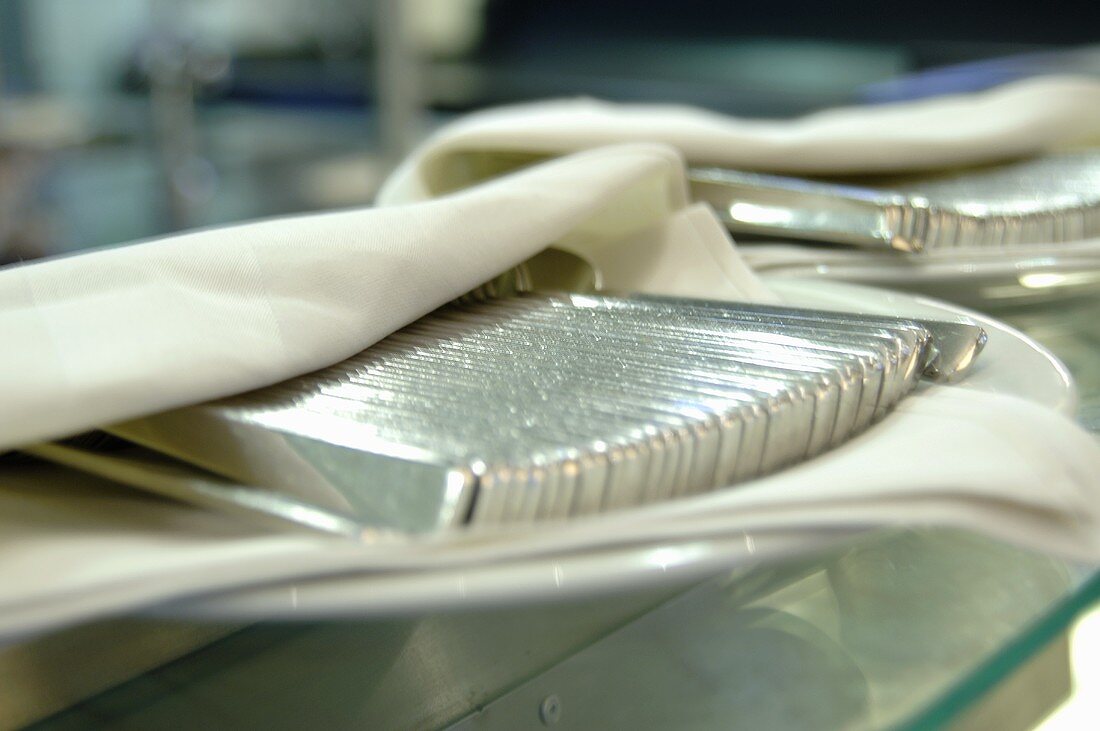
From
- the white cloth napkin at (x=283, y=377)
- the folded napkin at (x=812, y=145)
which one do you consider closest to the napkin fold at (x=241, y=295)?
the white cloth napkin at (x=283, y=377)

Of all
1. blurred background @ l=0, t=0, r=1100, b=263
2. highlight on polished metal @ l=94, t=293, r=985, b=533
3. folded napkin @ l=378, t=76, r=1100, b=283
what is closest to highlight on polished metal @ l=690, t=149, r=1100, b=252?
folded napkin @ l=378, t=76, r=1100, b=283

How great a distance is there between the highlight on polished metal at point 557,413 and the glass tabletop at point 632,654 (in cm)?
3

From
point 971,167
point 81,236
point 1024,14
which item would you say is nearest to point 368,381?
point 971,167

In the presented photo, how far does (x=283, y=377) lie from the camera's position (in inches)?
9.5

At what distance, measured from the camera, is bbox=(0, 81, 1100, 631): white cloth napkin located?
18 cm

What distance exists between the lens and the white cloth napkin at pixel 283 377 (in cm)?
18

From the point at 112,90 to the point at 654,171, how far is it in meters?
2.06

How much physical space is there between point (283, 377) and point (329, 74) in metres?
2.37

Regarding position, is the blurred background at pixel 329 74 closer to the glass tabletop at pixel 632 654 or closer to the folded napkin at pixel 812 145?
the folded napkin at pixel 812 145

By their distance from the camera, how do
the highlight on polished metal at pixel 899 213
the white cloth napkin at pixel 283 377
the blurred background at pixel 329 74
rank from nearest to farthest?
1. the white cloth napkin at pixel 283 377
2. the highlight on polished metal at pixel 899 213
3. the blurred background at pixel 329 74

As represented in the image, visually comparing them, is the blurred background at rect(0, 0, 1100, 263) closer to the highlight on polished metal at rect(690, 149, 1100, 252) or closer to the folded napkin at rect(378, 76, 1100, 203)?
the folded napkin at rect(378, 76, 1100, 203)

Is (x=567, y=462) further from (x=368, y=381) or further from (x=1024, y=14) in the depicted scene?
(x=1024, y=14)

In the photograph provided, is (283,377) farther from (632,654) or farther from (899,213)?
(899,213)

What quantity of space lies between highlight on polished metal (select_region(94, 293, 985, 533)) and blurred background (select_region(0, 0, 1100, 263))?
1.34 m
